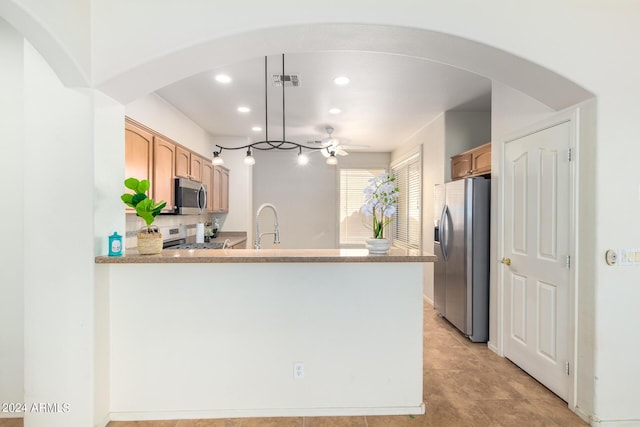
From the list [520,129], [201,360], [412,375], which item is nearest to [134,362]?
[201,360]

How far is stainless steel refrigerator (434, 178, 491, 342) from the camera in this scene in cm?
328

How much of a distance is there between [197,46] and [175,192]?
211 cm

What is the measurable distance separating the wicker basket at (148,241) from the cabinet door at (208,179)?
2.52 m

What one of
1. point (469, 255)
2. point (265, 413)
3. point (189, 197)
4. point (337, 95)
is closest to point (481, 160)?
point (469, 255)

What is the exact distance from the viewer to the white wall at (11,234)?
213 cm

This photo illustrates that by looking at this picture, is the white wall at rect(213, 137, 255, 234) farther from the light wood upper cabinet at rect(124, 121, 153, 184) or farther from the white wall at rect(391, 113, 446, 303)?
the white wall at rect(391, 113, 446, 303)

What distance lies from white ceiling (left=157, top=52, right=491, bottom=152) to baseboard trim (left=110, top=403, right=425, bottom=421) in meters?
2.70

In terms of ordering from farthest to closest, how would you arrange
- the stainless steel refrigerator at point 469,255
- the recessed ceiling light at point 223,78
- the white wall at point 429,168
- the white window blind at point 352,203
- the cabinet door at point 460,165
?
the white window blind at point 352,203 < the white wall at point 429,168 < the cabinet door at point 460,165 < the stainless steel refrigerator at point 469,255 < the recessed ceiling light at point 223,78

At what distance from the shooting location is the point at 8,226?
7.01ft

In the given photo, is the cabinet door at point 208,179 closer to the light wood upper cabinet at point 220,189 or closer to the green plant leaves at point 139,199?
the light wood upper cabinet at point 220,189

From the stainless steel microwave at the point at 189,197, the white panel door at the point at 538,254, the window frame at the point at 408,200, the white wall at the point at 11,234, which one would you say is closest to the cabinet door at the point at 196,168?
the stainless steel microwave at the point at 189,197

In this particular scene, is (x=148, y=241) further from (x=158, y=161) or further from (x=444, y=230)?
(x=444, y=230)

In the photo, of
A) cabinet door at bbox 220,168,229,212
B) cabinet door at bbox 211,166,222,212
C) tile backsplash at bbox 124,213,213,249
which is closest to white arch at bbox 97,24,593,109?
tile backsplash at bbox 124,213,213,249

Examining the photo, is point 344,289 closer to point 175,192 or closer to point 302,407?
point 302,407
